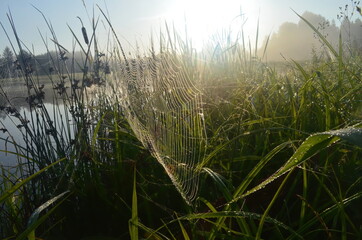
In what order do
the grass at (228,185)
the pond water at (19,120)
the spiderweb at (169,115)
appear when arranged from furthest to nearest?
1. the pond water at (19,120)
2. the spiderweb at (169,115)
3. the grass at (228,185)

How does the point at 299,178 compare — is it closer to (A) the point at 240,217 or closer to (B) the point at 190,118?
(A) the point at 240,217

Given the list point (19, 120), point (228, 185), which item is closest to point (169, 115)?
point (228, 185)

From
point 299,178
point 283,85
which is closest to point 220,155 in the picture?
point 299,178

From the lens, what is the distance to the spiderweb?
1618 millimetres

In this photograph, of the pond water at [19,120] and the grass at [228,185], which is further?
the pond water at [19,120]

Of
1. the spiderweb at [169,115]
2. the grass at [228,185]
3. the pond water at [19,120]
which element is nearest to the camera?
the grass at [228,185]

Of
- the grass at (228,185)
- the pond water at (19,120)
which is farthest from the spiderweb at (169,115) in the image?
the pond water at (19,120)

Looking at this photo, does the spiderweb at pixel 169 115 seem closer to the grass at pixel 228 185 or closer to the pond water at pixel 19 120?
the grass at pixel 228 185

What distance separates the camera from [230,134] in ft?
6.86

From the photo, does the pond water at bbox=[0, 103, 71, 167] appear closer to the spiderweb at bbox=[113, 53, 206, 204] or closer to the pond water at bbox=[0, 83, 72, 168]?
the pond water at bbox=[0, 83, 72, 168]

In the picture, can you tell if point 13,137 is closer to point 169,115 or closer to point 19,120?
point 19,120

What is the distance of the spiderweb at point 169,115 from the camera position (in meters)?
1.62

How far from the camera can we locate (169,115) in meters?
1.92

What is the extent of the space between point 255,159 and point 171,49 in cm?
141
